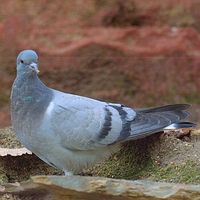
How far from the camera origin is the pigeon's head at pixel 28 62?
2984 mm

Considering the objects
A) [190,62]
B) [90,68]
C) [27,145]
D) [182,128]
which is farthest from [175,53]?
[27,145]

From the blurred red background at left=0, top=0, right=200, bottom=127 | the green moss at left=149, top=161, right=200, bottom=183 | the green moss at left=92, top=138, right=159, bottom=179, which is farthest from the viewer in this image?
the blurred red background at left=0, top=0, right=200, bottom=127

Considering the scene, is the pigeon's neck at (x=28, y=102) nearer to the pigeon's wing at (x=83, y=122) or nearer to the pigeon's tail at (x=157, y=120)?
the pigeon's wing at (x=83, y=122)

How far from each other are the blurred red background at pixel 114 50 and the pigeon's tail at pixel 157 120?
2.31 meters

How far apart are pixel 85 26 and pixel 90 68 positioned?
32 cm

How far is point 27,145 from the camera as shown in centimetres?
299

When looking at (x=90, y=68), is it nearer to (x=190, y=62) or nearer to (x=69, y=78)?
(x=69, y=78)

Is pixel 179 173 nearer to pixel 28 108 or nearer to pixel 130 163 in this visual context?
pixel 130 163

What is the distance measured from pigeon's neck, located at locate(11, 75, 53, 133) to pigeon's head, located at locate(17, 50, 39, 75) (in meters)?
0.03

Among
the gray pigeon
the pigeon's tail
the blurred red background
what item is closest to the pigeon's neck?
the gray pigeon

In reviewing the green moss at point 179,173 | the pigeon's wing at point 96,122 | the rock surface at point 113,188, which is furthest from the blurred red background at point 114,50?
the rock surface at point 113,188

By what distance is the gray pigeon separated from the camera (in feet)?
9.73

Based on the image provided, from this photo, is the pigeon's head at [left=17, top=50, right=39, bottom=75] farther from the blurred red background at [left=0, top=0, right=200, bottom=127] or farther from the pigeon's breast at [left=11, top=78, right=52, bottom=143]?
the blurred red background at [left=0, top=0, right=200, bottom=127]

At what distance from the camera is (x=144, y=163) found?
124 inches
